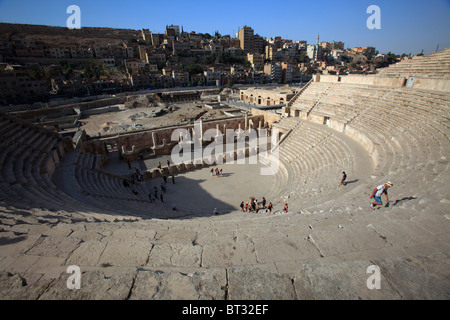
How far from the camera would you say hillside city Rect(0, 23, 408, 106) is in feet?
159

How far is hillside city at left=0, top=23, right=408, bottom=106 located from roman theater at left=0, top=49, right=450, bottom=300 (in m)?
42.8

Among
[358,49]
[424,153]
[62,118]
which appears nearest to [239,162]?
[424,153]

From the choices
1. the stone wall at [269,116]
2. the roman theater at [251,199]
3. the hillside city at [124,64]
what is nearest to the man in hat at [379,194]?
the roman theater at [251,199]

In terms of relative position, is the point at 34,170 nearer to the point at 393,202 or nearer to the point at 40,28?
the point at 393,202

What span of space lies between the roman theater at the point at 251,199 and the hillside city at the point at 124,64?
1684 inches

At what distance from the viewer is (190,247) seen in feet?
11.3

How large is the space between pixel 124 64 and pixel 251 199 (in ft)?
241

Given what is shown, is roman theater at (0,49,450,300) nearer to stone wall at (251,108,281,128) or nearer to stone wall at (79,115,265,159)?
stone wall at (79,115,265,159)

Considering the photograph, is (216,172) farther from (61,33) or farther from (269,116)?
(61,33)

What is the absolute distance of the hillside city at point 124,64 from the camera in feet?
159

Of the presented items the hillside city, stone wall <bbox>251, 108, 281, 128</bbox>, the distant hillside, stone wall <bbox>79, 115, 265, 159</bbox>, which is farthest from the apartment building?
stone wall <bbox>79, 115, 265, 159</bbox>

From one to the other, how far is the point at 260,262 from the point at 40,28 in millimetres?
131342

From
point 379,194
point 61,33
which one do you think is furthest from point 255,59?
point 61,33

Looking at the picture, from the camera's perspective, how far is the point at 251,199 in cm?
1048
